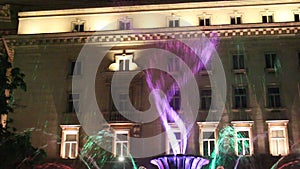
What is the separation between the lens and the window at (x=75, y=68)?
104 feet

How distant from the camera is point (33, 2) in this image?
35250 millimetres

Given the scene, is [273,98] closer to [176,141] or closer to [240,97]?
[240,97]

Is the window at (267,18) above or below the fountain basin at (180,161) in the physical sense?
above

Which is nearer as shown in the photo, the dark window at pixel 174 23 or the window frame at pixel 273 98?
the window frame at pixel 273 98

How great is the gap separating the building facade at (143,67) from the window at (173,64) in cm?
7

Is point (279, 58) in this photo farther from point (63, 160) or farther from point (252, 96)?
point (63, 160)

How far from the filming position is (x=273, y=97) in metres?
29.4

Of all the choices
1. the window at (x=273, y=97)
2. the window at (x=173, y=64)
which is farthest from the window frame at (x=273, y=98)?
the window at (x=173, y=64)

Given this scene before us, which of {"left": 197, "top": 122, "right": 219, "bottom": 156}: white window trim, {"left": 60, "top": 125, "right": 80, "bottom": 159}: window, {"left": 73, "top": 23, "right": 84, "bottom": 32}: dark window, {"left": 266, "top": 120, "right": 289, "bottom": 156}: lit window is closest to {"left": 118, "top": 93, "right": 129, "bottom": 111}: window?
{"left": 60, "top": 125, "right": 80, "bottom": 159}: window

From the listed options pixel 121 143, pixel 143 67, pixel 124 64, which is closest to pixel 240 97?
pixel 143 67

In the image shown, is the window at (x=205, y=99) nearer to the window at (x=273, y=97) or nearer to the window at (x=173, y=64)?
the window at (x=173, y=64)

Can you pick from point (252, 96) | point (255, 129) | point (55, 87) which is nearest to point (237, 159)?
point (255, 129)

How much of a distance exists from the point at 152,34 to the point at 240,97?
726 centimetres

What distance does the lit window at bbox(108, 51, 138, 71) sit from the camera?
31156 millimetres
